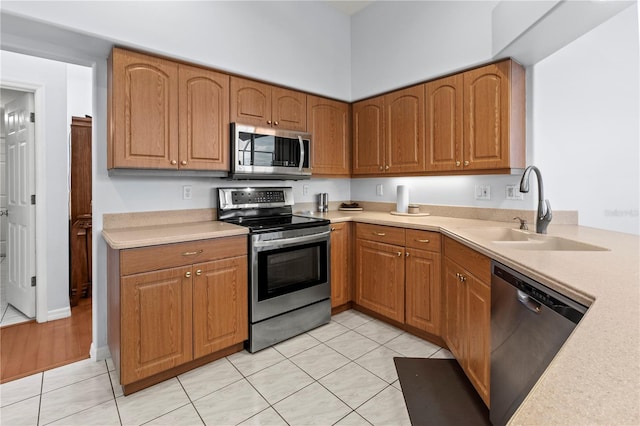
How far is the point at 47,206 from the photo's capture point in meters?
2.96

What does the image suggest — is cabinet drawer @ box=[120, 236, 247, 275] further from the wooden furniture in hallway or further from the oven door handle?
the wooden furniture in hallway

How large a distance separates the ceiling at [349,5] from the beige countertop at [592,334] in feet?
8.84

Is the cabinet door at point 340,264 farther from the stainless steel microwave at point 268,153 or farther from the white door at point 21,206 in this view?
the white door at point 21,206

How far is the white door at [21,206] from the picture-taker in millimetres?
2924

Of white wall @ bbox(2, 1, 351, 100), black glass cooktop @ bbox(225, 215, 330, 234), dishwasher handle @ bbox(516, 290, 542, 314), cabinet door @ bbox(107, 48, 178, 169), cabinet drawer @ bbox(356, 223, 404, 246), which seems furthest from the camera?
cabinet drawer @ bbox(356, 223, 404, 246)

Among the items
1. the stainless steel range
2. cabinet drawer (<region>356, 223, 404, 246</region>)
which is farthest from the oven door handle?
cabinet drawer (<region>356, 223, 404, 246</region>)

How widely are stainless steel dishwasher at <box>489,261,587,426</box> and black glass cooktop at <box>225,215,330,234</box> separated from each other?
4.63 feet

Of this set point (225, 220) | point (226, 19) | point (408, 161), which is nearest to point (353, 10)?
point (226, 19)

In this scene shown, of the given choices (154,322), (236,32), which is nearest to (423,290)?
(154,322)

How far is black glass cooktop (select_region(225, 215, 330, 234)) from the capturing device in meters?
Result: 2.43

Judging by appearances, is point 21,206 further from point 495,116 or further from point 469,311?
point 495,116

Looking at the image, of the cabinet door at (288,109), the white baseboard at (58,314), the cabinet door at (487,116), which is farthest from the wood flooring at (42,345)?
the cabinet door at (487,116)

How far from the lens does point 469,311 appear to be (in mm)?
1934

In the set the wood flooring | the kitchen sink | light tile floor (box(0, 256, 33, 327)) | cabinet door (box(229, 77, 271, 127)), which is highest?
cabinet door (box(229, 77, 271, 127))
